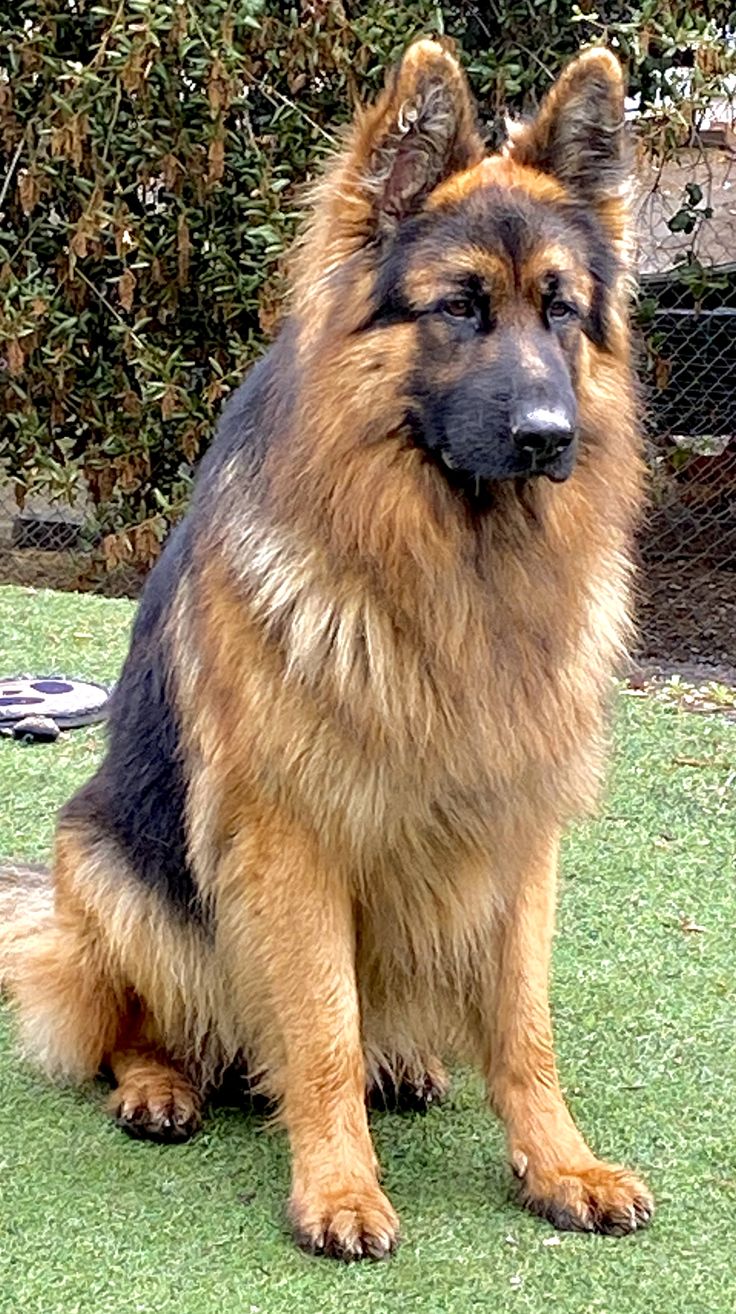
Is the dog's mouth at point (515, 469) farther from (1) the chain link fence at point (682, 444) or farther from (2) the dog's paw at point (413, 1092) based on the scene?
(1) the chain link fence at point (682, 444)

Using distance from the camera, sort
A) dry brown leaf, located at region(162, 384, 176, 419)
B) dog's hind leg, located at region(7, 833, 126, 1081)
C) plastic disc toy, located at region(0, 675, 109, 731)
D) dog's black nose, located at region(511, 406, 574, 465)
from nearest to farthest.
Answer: dog's black nose, located at region(511, 406, 574, 465) → dog's hind leg, located at region(7, 833, 126, 1081) → plastic disc toy, located at region(0, 675, 109, 731) → dry brown leaf, located at region(162, 384, 176, 419)

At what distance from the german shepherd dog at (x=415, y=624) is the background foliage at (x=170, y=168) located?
4.47 m

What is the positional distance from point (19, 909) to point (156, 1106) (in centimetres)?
72

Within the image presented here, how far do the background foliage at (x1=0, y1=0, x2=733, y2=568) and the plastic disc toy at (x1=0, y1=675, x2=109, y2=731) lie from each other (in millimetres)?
2238

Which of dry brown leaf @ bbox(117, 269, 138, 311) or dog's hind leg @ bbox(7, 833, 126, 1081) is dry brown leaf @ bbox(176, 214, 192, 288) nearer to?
dry brown leaf @ bbox(117, 269, 138, 311)

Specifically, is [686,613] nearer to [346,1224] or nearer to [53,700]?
[53,700]

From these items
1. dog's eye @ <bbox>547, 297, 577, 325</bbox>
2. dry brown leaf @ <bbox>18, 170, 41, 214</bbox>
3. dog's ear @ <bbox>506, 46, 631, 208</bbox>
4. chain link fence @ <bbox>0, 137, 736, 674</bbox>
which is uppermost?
dog's ear @ <bbox>506, 46, 631, 208</bbox>

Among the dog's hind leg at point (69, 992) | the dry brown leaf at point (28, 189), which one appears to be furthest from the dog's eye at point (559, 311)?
the dry brown leaf at point (28, 189)

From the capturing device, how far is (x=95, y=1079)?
363cm

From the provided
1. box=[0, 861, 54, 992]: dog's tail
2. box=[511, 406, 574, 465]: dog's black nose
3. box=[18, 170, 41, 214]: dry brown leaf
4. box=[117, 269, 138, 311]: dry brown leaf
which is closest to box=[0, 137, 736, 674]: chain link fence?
box=[117, 269, 138, 311]: dry brown leaf

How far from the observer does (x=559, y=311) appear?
2.92 meters

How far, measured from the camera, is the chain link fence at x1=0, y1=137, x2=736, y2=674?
7871 mm

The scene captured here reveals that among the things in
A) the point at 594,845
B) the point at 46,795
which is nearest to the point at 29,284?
the point at 46,795

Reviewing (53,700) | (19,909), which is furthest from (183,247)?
(19,909)
